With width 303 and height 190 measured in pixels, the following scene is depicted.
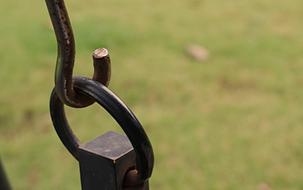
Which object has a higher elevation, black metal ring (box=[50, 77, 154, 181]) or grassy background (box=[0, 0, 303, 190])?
black metal ring (box=[50, 77, 154, 181])

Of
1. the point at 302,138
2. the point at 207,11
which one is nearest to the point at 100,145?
the point at 302,138

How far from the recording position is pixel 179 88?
8.53 ft

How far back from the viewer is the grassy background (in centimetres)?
207

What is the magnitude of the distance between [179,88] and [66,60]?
1.97m

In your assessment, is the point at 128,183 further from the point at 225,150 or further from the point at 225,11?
the point at 225,11

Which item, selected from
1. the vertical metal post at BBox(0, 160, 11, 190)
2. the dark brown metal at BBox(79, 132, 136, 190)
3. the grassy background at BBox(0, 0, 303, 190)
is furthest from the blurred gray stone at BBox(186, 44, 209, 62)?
the dark brown metal at BBox(79, 132, 136, 190)

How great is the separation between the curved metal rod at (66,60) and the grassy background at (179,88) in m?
1.35

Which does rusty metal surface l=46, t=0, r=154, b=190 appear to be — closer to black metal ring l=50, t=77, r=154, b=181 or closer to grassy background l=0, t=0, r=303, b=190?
black metal ring l=50, t=77, r=154, b=181

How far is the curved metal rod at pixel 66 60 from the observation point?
62 cm

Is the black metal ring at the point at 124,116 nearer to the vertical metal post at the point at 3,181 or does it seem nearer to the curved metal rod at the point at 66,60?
the curved metal rod at the point at 66,60

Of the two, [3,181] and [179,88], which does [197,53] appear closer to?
A: [179,88]

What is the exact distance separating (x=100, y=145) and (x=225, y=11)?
2.80m

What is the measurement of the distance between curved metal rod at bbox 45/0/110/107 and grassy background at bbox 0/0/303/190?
4.44ft

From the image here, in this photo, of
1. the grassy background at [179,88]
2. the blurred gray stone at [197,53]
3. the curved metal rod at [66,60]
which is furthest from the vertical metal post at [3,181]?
the blurred gray stone at [197,53]
